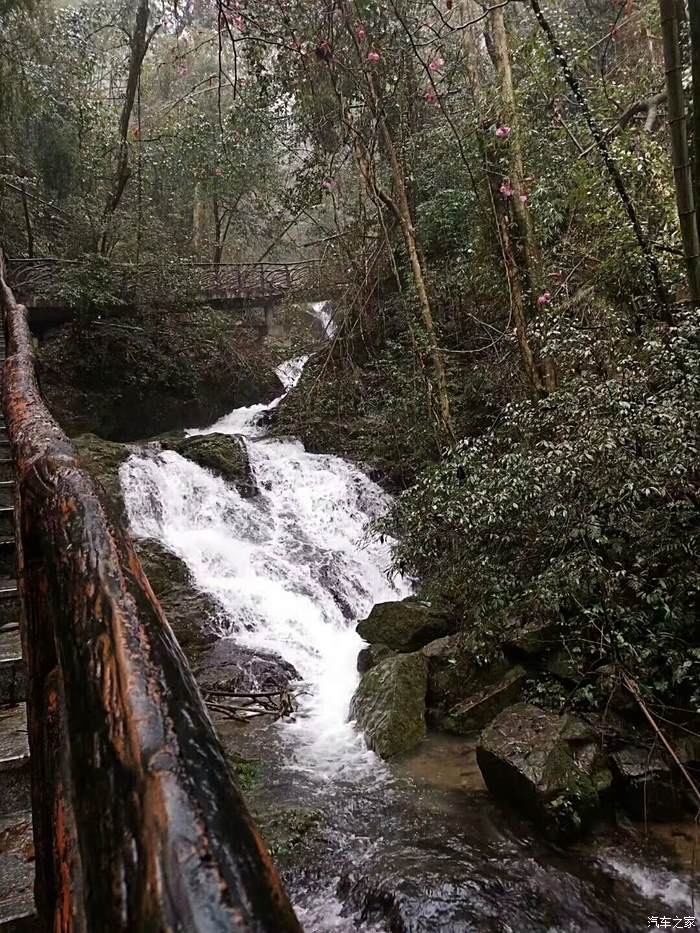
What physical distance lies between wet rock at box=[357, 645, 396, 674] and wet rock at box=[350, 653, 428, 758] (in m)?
0.66

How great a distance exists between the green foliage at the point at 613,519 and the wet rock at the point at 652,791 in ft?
1.58

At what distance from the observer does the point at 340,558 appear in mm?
9430

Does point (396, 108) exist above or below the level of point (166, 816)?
above

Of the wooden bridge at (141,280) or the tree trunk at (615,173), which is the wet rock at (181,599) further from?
the tree trunk at (615,173)

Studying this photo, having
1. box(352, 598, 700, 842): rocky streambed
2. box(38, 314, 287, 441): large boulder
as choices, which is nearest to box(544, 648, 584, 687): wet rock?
box(352, 598, 700, 842): rocky streambed

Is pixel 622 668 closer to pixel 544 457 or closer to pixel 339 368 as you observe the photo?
pixel 544 457

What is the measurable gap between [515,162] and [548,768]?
6.03 m

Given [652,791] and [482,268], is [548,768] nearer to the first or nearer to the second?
[652,791]

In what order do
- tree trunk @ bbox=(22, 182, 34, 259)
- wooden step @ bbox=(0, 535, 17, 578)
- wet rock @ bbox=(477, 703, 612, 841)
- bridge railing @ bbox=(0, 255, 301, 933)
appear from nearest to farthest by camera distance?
bridge railing @ bbox=(0, 255, 301, 933) < wooden step @ bbox=(0, 535, 17, 578) < wet rock @ bbox=(477, 703, 612, 841) < tree trunk @ bbox=(22, 182, 34, 259)

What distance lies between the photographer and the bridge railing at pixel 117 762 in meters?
0.65

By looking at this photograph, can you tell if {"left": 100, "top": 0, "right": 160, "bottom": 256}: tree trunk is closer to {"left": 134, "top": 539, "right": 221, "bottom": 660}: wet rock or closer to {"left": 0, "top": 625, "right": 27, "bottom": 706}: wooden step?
{"left": 134, "top": 539, "right": 221, "bottom": 660}: wet rock

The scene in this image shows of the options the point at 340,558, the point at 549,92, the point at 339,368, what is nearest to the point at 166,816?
the point at 549,92

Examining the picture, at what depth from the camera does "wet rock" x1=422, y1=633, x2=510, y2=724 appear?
18.6ft

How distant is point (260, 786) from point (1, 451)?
3.16 m
